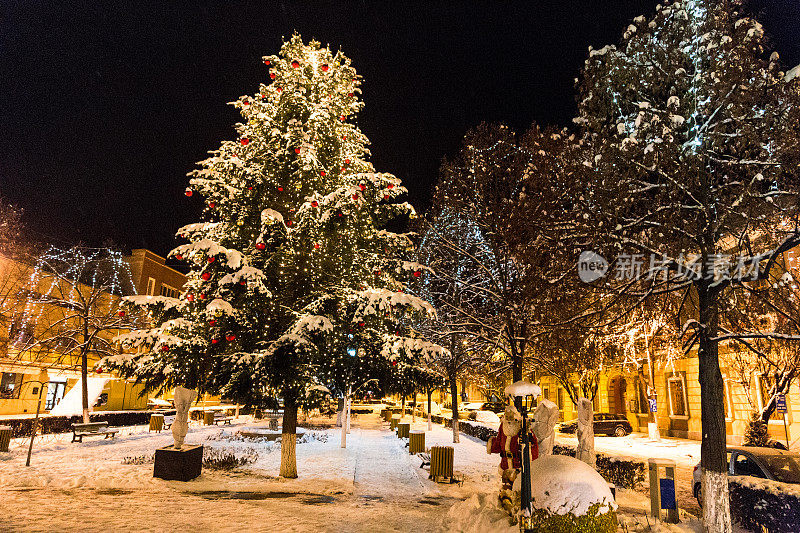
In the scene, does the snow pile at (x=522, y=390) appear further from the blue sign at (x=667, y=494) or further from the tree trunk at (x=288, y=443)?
the tree trunk at (x=288, y=443)

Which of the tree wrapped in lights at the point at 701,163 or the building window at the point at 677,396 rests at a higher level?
the tree wrapped in lights at the point at 701,163

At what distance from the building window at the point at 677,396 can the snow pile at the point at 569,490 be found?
1057 inches

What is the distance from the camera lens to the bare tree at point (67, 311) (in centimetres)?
2517

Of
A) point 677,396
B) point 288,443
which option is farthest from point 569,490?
point 677,396

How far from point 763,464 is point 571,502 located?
6532mm

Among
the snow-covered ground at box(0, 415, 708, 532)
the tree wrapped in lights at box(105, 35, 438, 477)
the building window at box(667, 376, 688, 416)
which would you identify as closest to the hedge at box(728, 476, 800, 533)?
the snow-covered ground at box(0, 415, 708, 532)

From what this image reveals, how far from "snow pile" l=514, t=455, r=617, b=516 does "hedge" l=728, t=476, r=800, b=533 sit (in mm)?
3376

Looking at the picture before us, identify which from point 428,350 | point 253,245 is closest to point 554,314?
point 428,350

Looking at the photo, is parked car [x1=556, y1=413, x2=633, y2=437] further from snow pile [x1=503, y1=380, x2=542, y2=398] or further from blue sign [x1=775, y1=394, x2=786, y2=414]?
snow pile [x1=503, y1=380, x2=542, y2=398]

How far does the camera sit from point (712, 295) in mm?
8914

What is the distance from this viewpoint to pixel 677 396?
3000 cm

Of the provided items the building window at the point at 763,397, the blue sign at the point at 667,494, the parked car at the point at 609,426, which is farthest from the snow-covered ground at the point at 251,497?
the parked car at the point at 609,426

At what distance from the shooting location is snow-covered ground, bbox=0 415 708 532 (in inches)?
309

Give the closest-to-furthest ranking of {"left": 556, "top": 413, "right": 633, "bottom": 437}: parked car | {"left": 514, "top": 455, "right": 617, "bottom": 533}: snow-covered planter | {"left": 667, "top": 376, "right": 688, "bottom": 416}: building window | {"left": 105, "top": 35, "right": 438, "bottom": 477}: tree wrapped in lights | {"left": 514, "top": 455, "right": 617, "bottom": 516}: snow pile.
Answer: {"left": 514, "top": 455, "right": 617, "bottom": 533}: snow-covered planter
{"left": 514, "top": 455, "right": 617, "bottom": 516}: snow pile
{"left": 105, "top": 35, "right": 438, "bottom": 477}: tree wrapped in lights
{"left": 667, "top": 376, "right": 688, "bottom": 416}: building window
{"left": 556, "top": 413, "right": 633, "bottom": 437}: parked car
